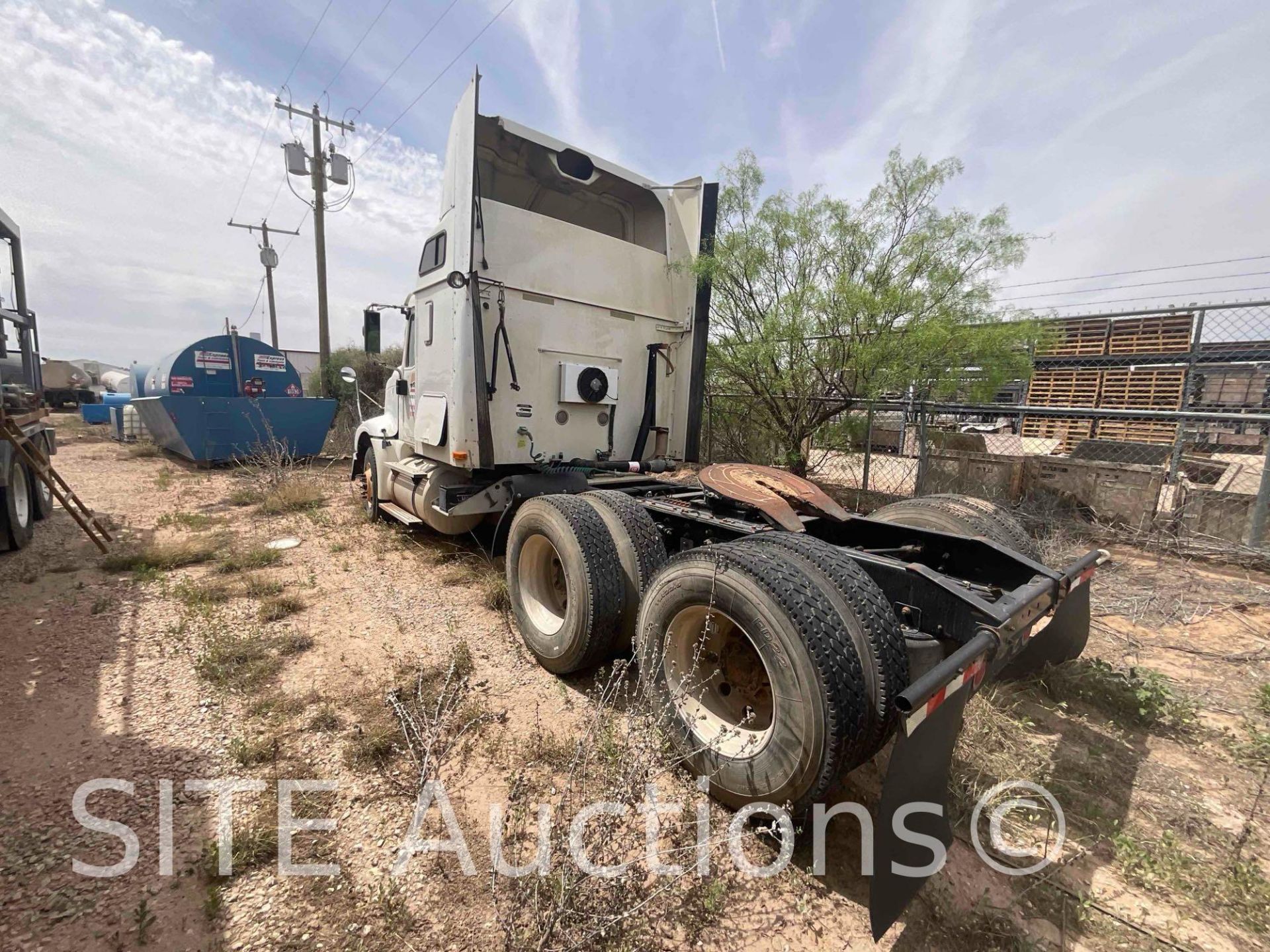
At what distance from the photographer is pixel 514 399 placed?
4648 millimetres

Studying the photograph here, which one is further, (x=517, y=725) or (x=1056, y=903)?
(x=517, y=725)

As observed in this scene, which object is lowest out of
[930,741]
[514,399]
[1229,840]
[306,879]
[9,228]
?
[306,879]

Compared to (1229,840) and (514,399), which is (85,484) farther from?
(1229,840)

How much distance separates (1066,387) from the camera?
13.2m

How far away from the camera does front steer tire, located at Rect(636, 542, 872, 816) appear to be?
1837 mm

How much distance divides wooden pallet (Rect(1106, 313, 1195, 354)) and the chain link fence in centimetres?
184

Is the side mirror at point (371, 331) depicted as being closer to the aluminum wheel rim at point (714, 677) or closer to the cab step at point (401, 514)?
the cab step at point (401, 514)

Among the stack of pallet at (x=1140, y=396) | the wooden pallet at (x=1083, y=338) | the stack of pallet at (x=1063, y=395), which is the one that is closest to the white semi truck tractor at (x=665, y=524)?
the stack of pallet at (x=1140, y=396)

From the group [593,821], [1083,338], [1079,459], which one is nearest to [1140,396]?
[1083,338]

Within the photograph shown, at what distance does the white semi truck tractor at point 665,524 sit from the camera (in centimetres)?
187

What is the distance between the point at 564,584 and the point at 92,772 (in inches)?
95.6

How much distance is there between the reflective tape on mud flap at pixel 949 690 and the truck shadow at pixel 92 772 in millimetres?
2243

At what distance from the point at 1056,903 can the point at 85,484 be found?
12579mm

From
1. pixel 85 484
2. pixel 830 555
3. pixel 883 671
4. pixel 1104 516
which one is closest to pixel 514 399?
pixel 830 555
